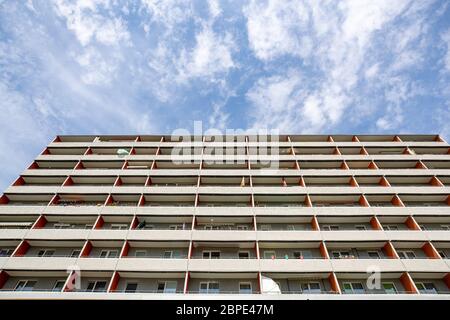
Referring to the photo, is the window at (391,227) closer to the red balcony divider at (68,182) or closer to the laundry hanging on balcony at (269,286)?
the laundry hanging on balcony at (269,286)

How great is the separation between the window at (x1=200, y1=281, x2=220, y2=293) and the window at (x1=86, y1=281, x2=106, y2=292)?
22.9 ft

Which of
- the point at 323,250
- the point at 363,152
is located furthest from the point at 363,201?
the point at 363,152

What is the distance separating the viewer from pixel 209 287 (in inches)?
861

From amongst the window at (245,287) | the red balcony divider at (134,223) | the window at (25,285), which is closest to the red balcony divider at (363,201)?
the window at (245,287)

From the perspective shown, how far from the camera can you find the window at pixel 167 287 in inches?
851

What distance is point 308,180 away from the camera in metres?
30.1

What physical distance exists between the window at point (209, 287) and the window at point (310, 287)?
6.13m

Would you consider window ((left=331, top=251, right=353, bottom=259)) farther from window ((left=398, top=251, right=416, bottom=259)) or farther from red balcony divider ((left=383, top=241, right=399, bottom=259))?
window ((left=398, top=251, right=416, bottom=259))

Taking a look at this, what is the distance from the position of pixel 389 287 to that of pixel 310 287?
550 centimetres

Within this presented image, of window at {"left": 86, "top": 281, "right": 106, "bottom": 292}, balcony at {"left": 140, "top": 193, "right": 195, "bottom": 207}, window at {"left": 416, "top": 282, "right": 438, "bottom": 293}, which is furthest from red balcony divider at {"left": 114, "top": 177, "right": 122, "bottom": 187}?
window at {"left": 416, "top": 282, "right": 438, "bottom": 293}
